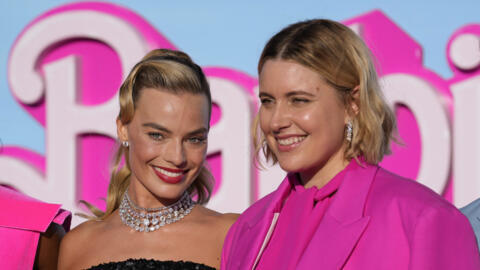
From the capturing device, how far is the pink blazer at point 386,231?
2.08 meters

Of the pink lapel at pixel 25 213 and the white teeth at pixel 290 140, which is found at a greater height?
the white teeth at pixel 290 140

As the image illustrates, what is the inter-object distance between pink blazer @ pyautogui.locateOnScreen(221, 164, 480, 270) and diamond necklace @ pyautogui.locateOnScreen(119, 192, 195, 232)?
738 millimetres

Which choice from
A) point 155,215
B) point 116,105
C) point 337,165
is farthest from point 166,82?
point 116,105

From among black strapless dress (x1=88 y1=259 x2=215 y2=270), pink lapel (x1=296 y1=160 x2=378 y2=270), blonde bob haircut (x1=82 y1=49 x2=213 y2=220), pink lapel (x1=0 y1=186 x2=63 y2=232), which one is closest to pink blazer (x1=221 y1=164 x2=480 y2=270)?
pink lapel (x1=296 y1=160 x2=378 y2=270)

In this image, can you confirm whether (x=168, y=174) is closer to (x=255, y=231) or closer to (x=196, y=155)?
(x=196, y=155)

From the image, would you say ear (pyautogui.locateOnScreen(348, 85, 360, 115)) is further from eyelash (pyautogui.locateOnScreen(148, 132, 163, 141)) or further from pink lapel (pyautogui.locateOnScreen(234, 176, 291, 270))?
eyelash (pyautogui.locateOnScreen(148, 132, 163, 141))

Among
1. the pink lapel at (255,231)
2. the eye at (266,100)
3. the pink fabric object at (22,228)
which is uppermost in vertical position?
the eye at (266,100)

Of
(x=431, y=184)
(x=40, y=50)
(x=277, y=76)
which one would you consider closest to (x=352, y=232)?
(x=277, y=76)

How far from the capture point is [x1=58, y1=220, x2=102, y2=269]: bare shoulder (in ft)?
10.7

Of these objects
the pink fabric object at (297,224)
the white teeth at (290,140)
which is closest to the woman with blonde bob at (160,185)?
the pink fabric object at (297,224)

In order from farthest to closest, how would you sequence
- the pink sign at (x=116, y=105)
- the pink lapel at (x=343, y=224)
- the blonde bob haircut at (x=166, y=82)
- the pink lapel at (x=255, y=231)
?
the pink sign at (x=116, y=105)
the blonde bob haircut at (x=166, y=82)
the pink lapel at (x=255, y=231)
the pink lapel at (x=343, y=224)

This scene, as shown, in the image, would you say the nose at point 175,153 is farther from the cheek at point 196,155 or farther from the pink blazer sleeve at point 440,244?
the pink blazer sleeve at point 440,244

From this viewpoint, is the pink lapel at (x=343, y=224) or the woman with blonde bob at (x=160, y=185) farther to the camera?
the woman with blonde bob at (x=160, y=185)

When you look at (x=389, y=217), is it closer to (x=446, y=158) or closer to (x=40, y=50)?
(x=446, y=158)
